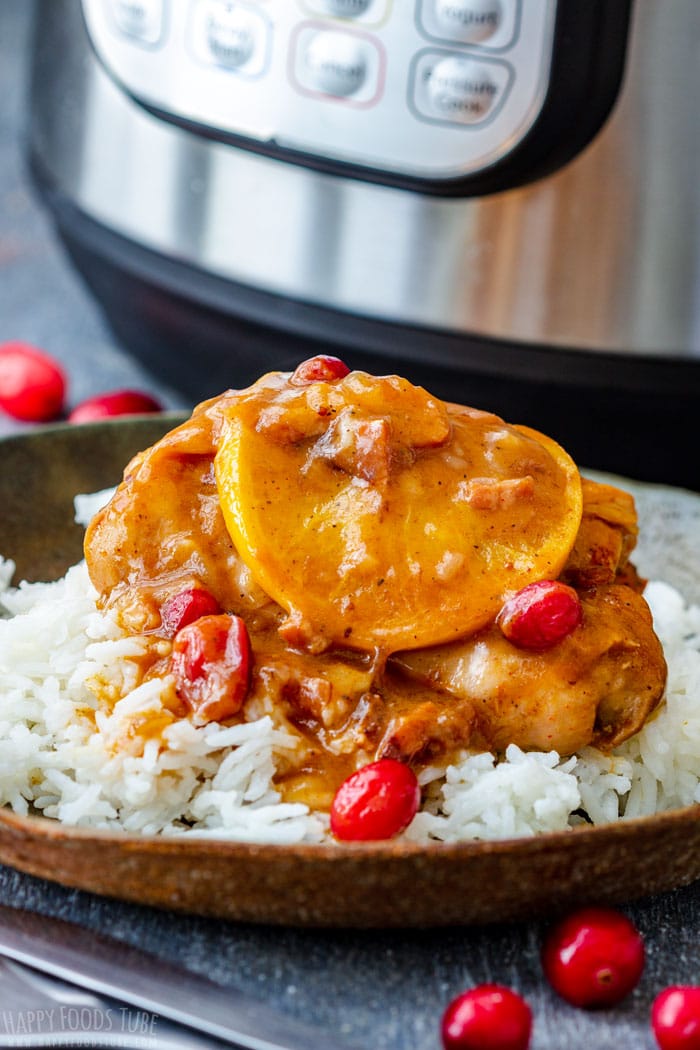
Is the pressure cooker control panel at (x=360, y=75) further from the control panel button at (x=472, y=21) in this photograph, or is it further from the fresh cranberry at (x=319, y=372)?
the fresh cranberry at (x=319, y=372)

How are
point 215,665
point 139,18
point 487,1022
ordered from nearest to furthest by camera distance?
point 487,1022, point 215,665, point 139,18

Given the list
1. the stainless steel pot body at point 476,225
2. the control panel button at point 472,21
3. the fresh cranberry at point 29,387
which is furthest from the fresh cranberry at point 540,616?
the fresh cranberry at point 29,387

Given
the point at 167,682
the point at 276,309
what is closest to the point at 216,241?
the point at 276,309

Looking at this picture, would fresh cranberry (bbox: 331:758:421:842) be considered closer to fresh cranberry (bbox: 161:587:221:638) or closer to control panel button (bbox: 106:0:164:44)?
fresh cranberry (bbox: 161:587:221:638)

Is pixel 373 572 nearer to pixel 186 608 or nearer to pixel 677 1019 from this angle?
pixel 186 608

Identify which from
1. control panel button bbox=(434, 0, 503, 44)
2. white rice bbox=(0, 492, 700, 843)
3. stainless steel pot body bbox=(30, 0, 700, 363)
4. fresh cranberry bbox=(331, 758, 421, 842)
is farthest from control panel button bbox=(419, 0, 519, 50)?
fresh cranberry bbox=(331, 758, 421, 842)

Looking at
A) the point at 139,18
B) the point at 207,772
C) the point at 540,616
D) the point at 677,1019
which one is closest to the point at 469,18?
the point at 139,18
